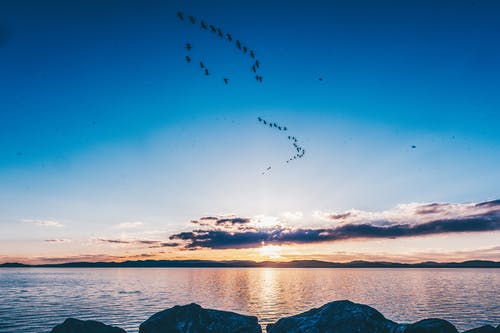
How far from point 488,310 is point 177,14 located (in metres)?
57.5

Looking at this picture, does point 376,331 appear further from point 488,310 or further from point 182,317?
point 488,310

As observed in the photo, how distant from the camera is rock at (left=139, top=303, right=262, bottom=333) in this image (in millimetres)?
24969

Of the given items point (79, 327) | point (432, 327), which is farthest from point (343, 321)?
point (79, 327)

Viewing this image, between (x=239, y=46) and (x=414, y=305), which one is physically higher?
(x=239, y=46)

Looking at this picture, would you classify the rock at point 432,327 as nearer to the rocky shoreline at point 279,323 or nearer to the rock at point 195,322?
the rocky shoreline at point 279,323

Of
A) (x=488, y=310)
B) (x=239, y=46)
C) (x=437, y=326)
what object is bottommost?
(x=488, y=310)

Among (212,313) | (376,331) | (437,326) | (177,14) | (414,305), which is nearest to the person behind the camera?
(177,14)

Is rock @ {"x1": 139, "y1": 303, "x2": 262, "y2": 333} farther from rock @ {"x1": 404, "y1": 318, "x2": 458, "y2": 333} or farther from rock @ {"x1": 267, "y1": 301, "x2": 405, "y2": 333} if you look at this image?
rock @ {"x1": 404, "y1": 318, "x2": 458, "y2": 333}

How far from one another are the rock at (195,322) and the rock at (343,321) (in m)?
3.15

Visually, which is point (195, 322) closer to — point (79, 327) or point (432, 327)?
point (79, 327)


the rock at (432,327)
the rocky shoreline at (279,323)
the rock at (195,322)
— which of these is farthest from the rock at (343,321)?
the rock at (195,322)

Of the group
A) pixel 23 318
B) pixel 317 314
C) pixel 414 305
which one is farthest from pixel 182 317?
pixel 414 305

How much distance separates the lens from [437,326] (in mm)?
19844

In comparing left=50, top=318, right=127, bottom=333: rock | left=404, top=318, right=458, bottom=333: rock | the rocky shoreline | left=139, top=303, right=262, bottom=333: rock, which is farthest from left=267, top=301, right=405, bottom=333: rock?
left=50, top=318, right=127, bottom=333: rock
